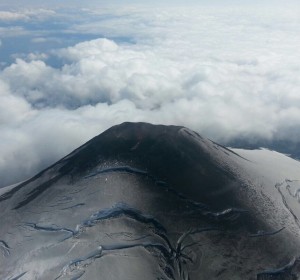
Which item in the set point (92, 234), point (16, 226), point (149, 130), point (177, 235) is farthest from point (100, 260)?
point (149, 130)

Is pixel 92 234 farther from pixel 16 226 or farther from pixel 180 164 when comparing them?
pixel 180 164

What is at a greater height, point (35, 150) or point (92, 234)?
point (92, 234)

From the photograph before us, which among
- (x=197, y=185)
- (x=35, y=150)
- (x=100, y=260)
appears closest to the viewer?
(x=100, y=260)

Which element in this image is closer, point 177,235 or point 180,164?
point 177,235

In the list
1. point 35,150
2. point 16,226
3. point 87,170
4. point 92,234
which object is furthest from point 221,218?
point 35,150

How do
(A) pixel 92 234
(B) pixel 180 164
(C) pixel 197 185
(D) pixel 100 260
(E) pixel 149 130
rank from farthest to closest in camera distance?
1. (E) pixel 149 130
2. (B) pixel 180 164
3. (C) pixel 197 185
4. (A) pixel 92 234
5. (D) pixel 100 260

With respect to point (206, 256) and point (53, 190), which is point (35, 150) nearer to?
point (53, 190)

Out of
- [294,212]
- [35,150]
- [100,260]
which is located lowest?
[35,150]
